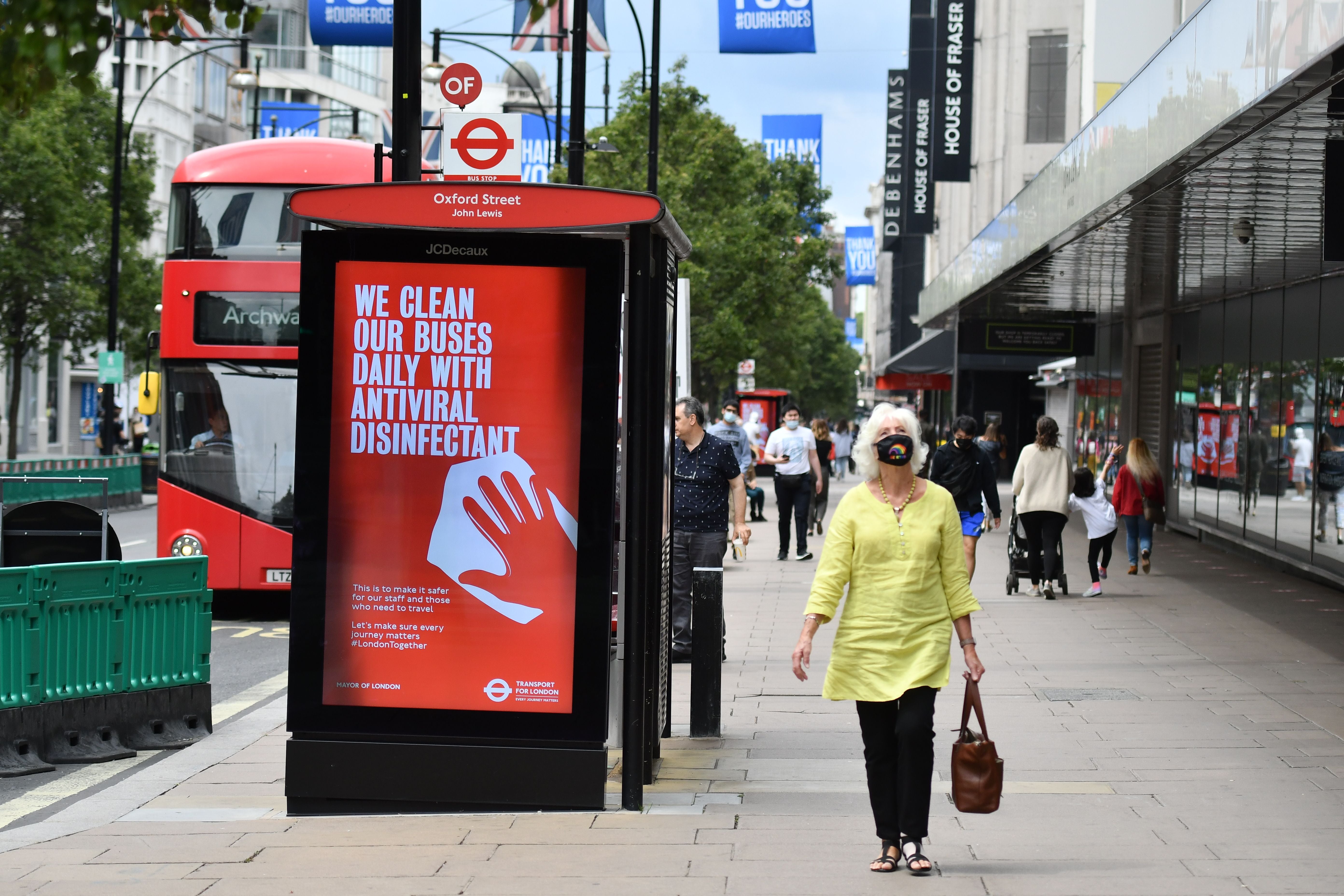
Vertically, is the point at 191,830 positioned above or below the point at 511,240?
below

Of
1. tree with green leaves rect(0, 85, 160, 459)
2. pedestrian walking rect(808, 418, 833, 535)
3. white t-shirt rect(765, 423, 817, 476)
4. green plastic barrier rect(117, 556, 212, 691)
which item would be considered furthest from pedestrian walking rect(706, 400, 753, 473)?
tree with green leaves rect(0, 85, 160, 459)

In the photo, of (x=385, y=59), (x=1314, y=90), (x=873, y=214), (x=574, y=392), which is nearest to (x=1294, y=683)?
(x=1314, y=90)

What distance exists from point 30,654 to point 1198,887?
17.6 ft

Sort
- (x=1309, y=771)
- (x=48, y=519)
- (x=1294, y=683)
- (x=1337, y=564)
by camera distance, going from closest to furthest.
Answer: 1. (x=1309, y=771)
2. (x=48, y=519)
3. (x=1294, y=683)
4. (x=1337, y=564)

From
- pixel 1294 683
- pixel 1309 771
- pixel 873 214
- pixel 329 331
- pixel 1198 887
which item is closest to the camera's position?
pixel 1198 887

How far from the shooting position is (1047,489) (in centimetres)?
1477

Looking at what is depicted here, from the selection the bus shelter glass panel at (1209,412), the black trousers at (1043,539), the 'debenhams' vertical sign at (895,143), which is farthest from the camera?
the 'debenhams' vertical sign at (895,143)

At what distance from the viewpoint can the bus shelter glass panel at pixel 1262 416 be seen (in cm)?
1789

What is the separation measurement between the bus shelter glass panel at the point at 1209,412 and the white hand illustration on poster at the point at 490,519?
15987mm

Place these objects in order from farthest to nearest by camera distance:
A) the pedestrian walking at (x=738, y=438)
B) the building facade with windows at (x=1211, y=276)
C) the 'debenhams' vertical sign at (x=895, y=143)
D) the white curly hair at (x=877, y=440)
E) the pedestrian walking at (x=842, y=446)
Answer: the 'debenhams' vertical sign at (x=895, y=143), the pedestrian walking at (x=842, y=446), the pedestrian walking at (x=738, y=438), the building facade with windows at (x=1211, y=276), the white curly hair at (x=877, y=440)

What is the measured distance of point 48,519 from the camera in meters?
9.21

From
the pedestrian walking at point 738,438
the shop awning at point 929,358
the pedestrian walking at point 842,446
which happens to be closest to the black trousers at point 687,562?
the pedestrian walking at point 738,438

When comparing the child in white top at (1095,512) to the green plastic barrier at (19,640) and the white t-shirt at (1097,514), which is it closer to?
the white t-shirt at (1097,514)

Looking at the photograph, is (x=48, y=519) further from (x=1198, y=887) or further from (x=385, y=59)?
(x=385, y=59)
